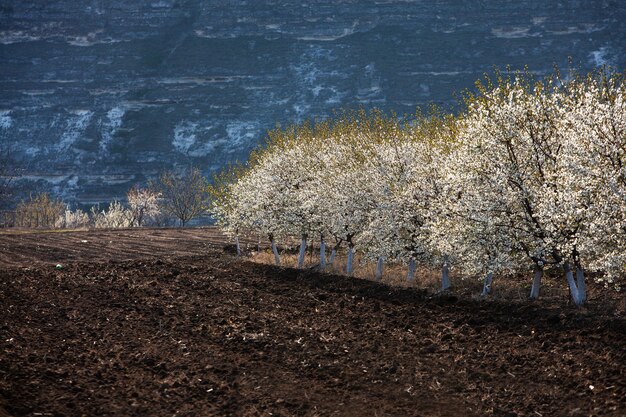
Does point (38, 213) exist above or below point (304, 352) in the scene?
above

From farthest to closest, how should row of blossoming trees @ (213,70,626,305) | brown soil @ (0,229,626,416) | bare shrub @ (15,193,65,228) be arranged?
bare shrub @ (15,193,65,228), row of blossoming trees @ (213,70,626,305), brown soil @ (0,229,626,416)

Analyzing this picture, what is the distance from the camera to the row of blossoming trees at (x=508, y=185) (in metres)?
21.6

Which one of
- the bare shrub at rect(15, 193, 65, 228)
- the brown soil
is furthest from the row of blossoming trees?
the bare shrub at rect(15, 193, 65, 228)

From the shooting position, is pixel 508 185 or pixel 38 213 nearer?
pixel 508 185

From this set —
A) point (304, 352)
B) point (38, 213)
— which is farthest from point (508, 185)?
point (38, 213)

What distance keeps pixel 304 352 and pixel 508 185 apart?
1013 cm

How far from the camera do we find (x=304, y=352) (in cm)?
2162

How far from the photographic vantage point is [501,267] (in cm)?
2505

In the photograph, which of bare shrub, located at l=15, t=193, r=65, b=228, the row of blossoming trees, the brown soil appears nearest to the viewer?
the brown soil

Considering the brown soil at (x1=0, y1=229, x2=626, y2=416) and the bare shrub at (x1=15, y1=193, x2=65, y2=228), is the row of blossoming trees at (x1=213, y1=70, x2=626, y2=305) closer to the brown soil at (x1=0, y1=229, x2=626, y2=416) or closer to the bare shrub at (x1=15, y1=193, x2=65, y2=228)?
the brown soil at (x1=0, y1=229, x2=626, y2=416)

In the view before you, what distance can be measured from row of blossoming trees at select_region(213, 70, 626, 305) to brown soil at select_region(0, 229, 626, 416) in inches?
93.8

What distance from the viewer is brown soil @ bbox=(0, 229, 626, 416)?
1673 centimetres

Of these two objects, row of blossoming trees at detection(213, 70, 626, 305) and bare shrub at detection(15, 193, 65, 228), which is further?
bare shrub at detection(15, 193, 65, 228)

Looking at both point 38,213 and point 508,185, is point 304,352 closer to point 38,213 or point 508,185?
point 508,185
